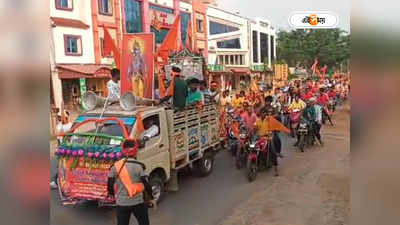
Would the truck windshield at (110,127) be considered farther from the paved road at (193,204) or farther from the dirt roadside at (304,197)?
the dirt roadside at (304,197)

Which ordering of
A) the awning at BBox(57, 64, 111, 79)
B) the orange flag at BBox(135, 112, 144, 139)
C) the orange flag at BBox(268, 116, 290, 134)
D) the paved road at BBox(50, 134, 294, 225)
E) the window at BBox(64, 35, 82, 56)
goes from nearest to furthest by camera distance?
the paved road at BBox(50, 134, 294, 225), the orange flag at BBox(135, 112, 144, 139), the orange flag at BBox(268, 116, 290, 134), the window at BBox(64, 35, 82, 56), the awning at BBox(57, 64, 111, 79)

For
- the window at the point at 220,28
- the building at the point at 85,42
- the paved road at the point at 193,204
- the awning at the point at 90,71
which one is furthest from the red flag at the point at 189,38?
the paved road at the point at 193,204

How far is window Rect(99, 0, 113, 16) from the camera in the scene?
919 centimetres

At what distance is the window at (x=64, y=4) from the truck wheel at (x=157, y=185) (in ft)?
12.7

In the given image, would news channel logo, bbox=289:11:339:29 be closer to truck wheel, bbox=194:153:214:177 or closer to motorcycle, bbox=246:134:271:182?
motorcycle, bbox=246:134:271:182

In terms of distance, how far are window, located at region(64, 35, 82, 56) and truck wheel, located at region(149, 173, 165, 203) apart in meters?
5.10

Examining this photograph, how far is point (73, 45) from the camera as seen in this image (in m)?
9.41

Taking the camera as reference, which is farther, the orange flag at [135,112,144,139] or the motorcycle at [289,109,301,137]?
the motorcycle at [289,109,301,137]

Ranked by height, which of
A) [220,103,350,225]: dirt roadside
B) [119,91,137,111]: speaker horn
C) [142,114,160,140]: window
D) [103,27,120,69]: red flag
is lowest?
[220,103,350,225]: dirt roadside

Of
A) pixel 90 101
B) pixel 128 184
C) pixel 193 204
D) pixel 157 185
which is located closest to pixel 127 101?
pixel 90 101

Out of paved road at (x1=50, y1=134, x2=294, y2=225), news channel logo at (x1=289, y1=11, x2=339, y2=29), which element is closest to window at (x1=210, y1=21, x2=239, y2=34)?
paved road at (x1=50, y1=134, x2=294, y2=225)

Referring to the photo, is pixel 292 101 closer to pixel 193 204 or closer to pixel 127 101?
pixel 193 204
